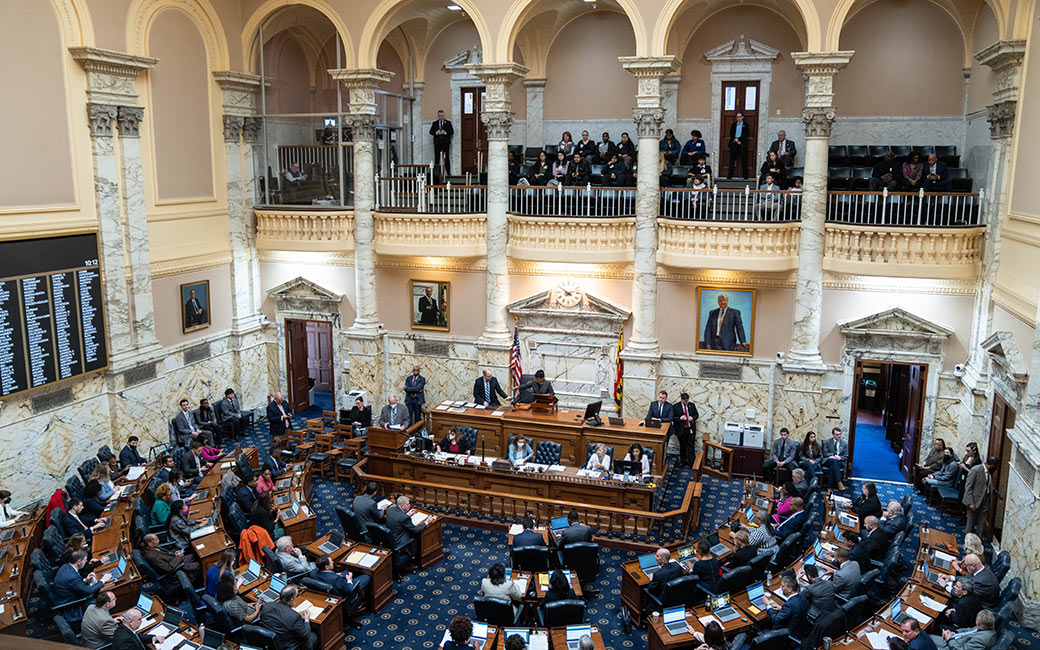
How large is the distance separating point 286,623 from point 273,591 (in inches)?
40.9

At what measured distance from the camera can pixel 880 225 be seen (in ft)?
48.3

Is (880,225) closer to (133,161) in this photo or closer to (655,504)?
(655,504)

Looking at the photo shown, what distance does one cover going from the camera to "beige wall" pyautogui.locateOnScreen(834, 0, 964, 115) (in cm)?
1619

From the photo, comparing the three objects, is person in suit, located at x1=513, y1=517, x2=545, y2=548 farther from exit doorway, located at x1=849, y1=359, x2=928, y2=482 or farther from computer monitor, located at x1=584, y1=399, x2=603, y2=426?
exit doorway, located at x1=849, y1=359, x2=928, y2=482

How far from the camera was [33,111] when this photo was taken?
42.8 ft

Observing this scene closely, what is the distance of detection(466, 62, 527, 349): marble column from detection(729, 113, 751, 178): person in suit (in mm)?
4594

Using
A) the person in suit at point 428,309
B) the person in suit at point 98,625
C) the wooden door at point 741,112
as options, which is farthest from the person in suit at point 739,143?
the person in suit at point 98,625

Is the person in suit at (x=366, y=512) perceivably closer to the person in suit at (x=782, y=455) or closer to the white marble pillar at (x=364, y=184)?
the white marble pillar at (x=364, y=184)

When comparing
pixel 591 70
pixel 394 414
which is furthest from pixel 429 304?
pixel 591 70

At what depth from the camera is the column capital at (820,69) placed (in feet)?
47.7

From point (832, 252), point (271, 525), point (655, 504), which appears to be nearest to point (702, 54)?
point (832, 252)

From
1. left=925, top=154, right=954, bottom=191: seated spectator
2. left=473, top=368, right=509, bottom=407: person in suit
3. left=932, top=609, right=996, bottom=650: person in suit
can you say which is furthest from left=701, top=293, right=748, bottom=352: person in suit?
left=932, top=609, right=996, bottom=650: person in suit

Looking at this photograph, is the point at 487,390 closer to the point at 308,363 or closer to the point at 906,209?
the point at 308,363

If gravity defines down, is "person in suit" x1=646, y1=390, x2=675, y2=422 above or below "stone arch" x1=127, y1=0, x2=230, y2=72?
below
